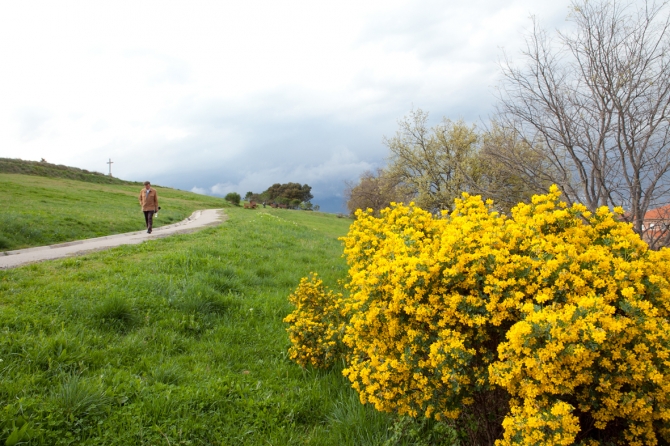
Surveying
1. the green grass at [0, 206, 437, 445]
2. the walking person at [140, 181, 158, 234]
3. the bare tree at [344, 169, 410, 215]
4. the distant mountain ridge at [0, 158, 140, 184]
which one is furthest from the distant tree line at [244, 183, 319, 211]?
the green grass at [0, 206, 437, 445]

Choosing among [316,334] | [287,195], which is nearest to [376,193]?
[316,334]

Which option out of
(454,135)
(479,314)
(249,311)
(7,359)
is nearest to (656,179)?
(479,314)

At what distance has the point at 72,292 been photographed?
5.16 m

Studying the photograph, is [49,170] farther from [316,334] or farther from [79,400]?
[316,334]

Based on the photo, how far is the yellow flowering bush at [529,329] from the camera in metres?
2.05

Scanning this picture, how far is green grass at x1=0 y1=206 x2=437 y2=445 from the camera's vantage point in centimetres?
299

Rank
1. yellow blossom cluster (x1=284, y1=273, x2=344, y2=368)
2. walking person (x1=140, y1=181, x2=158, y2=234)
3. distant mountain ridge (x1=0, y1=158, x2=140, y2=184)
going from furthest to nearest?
distant mountain ridge (x1=0, y1=158, x2=140, y2=184)
walking person (x1=140, y1=181, x2=158, y2=234)
yellow blossom cluster (x1=284, y1=273, x2=344, y2=368)

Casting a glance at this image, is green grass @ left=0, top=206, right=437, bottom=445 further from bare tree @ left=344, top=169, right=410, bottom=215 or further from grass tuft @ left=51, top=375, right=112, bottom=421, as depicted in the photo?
bare tree @ left=344, top=169, right=410, bottom=215

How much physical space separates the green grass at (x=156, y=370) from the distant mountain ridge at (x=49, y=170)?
40812 mm

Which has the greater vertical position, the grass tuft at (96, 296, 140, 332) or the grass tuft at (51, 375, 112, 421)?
the grass tuft at (96, 296, 140, 332)

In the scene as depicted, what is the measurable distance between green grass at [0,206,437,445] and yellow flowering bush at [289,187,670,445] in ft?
2.70

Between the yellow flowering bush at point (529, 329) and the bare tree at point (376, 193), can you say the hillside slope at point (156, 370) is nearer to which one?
the yellow flowering bush at point (529, 329)

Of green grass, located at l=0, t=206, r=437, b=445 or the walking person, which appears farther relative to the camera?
the walking person

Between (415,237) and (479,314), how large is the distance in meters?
1.00
